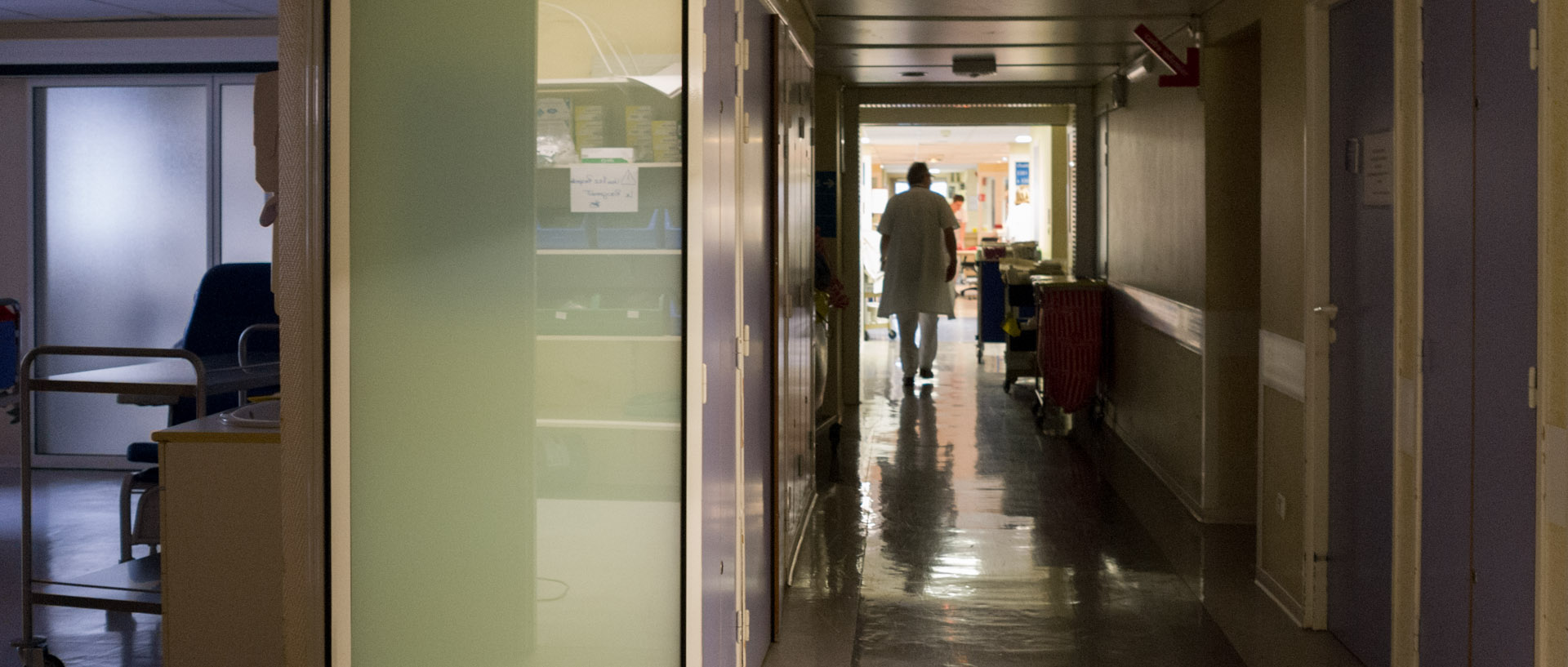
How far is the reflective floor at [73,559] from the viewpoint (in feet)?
14.1

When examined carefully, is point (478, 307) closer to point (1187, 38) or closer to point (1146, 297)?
point (1187, 38)

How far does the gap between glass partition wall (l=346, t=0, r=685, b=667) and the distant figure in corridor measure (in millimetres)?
7552

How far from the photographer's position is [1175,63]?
5746mm

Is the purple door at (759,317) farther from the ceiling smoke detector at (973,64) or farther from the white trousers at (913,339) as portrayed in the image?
the white trousers at (913,339)

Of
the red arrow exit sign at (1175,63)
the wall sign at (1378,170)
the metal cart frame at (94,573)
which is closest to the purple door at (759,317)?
the metal cart frame at (94,573)

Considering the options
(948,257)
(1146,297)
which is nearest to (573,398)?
(1146,297)

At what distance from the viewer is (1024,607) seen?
4645mm

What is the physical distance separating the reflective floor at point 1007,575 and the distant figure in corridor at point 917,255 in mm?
2418

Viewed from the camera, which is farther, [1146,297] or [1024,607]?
[1146,297]

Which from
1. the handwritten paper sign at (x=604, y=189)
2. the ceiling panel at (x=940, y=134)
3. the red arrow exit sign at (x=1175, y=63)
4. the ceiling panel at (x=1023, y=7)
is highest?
the ceiling panel at (x=940, y=134)

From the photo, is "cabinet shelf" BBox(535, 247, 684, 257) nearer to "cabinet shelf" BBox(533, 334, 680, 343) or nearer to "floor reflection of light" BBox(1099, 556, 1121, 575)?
"cabinet shelf" BBox(533, 334, 680, 343)

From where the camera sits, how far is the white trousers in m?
10.6

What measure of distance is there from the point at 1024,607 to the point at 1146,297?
10.4 feet

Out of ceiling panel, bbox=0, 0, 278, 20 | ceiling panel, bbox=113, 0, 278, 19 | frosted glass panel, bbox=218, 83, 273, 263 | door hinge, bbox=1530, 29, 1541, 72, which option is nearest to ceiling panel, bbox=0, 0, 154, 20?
ceiling panel, bbox=0, 0, 278, 20
